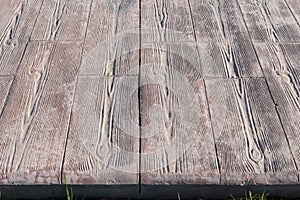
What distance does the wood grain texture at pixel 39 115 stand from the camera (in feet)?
5.09

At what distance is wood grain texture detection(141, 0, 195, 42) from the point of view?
7.38ft

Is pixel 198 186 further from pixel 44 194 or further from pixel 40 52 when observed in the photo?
pixel 40 52

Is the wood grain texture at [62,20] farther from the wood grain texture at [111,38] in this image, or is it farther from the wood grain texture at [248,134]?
the wood grain texture at [248,134]

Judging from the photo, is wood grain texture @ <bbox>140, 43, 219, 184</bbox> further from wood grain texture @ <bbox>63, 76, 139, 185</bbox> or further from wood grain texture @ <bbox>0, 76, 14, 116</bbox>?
wood grain texture @ <bbox>0, 76, 14, 116</bbox>

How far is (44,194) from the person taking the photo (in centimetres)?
157

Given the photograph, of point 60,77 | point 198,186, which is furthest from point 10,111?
point 198,186

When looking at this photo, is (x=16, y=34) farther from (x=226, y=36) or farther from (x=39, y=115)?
(x=226, y=36)

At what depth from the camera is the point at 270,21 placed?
94.1 inches

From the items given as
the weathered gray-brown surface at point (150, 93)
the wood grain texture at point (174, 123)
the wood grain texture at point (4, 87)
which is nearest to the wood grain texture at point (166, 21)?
the weathered gray-brown surface at point (150, 93)

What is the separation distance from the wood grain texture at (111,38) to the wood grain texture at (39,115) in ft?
0.27

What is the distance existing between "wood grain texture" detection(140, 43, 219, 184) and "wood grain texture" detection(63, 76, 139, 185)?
0.17 ft

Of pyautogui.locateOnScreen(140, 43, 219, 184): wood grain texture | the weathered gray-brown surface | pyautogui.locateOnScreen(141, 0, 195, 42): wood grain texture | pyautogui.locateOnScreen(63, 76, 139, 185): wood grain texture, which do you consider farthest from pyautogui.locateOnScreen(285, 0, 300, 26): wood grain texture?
pyautogui.locateOnScreen(63, 76, 139, 185): wood grain texture

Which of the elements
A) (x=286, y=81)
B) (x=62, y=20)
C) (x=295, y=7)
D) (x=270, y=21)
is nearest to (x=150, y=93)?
(x=286, y=81)

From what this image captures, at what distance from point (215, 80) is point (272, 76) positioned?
282 mm
